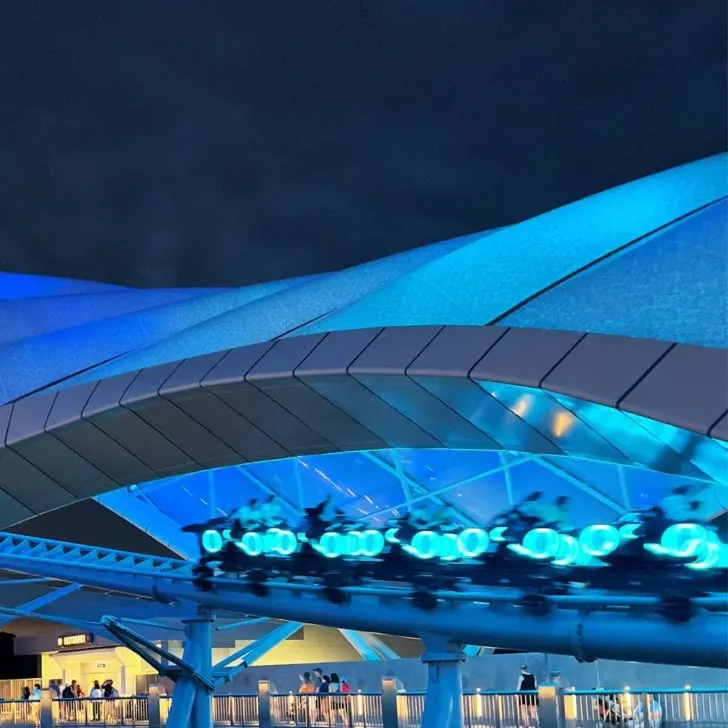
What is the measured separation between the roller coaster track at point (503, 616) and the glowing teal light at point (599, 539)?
92 cm

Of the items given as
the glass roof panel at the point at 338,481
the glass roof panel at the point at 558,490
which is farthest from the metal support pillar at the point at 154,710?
the glass roof panel at the point at 558,490

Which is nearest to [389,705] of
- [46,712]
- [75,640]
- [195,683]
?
[195,683]

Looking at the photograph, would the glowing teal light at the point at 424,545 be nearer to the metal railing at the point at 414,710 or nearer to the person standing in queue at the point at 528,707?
the metal railing at the point at 414,710

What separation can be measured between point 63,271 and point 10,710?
12338mm

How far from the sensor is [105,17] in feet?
51.7

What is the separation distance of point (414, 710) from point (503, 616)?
21.7 feet

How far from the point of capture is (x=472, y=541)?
1527 cm

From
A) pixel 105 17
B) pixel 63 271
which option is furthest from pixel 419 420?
pixel 63 271

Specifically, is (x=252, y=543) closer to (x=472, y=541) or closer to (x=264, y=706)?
(x=472, y=541)

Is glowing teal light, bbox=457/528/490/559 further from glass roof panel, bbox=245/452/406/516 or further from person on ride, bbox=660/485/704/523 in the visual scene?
glass roof panel, bbox=245/452/406/516

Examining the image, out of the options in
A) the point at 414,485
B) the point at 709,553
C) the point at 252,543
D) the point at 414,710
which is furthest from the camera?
the point at 414,485

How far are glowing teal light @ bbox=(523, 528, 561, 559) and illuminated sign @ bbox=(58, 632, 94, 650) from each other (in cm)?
3632

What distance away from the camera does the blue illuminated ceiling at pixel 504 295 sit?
50.5ft

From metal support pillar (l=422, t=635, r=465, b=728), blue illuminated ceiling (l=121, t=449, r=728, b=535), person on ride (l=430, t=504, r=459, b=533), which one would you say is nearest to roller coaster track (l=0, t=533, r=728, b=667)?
person on ride (l=430, t=504, r=459, b=533)
